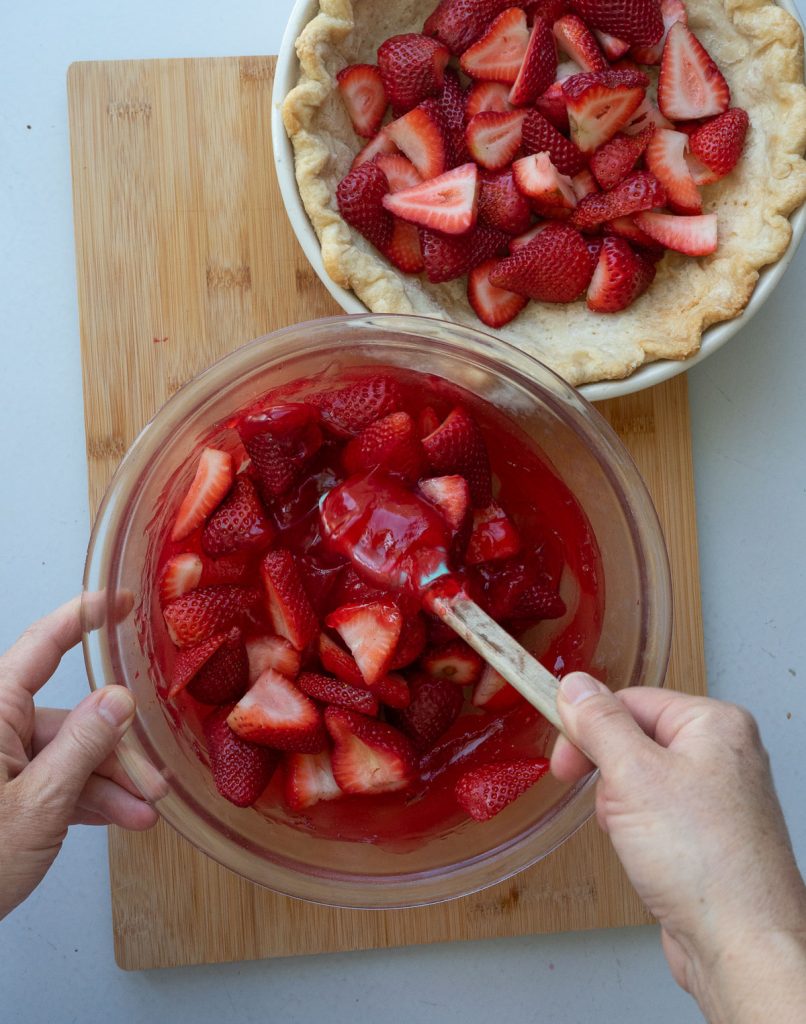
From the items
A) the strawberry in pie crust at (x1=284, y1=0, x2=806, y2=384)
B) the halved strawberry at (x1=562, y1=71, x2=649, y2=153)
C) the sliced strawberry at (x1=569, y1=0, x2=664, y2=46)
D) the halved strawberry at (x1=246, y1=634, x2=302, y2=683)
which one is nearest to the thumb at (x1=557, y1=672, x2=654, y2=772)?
the halved strawberry at (x1=246, y1=634, x2=302, y2=683)

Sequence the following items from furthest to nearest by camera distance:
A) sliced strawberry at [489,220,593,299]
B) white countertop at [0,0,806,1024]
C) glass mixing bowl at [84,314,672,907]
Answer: white countertop at [0,0,806,1024]
sliced strawberry at [489,220,593,299]
glass mixing bowl at [84,314,672,907]

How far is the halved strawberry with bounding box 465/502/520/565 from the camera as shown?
57.6 inches

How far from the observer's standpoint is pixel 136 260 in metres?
1.65

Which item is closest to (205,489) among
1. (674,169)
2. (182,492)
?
(182,492)

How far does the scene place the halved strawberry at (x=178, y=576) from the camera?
1.45m

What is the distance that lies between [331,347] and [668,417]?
0.63m

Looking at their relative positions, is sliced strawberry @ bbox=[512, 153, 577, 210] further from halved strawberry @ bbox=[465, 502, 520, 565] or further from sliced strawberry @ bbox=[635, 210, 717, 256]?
halved strawberry @ bbox=[465, 502, 520, 565]

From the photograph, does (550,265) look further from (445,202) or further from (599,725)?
(599,725)

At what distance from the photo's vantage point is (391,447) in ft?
4.59

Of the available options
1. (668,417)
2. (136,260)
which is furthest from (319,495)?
(668,417)

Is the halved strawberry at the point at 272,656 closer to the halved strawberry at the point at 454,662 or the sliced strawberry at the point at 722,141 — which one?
the halved strawberry at the point at 454,662

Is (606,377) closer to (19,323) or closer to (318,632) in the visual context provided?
(318,632)

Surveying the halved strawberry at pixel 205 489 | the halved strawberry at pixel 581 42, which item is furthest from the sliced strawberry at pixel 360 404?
the halved strawberry at pixel 581 42

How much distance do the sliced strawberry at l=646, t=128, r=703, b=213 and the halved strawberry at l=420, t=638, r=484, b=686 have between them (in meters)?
0.79
